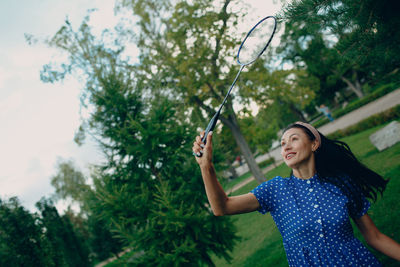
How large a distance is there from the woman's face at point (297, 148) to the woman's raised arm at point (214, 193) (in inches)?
18.8

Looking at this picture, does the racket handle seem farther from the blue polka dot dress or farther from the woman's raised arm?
the blue polka dot dress

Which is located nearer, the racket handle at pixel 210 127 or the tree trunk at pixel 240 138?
the racket handle at pixel 210 127

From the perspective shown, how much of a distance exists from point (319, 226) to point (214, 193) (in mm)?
875

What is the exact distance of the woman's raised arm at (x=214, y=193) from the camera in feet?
6.20

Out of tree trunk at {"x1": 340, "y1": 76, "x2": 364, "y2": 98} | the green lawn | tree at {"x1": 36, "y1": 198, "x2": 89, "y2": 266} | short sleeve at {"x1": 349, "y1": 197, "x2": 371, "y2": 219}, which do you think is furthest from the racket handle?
tree trunk at {"x1": 340, "y1": 76, "x2": 364, "y2": 98}

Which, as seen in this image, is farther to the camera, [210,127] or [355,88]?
[355,88]

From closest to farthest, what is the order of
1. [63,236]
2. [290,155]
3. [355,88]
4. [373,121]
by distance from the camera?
[290,155] < [373,121] < [63,236] < [355,88]

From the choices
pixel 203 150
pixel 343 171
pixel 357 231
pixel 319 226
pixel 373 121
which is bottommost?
pixel 373 121

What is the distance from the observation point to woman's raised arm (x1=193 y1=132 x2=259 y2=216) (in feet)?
6.20

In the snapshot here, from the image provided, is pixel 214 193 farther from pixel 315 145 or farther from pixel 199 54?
pixel 199 54

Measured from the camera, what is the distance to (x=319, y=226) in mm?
1962

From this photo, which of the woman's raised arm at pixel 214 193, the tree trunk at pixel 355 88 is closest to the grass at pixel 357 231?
the woman's raised arm at pixel 214 193

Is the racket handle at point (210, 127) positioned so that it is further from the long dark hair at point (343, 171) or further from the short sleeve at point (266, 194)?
the long dark hair at point (343, 171)

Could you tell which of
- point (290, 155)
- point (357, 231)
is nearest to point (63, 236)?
point (357, 231)
